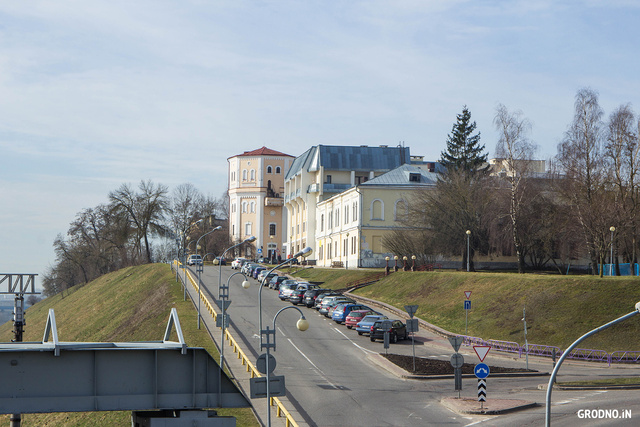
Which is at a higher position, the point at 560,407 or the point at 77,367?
the point at 77,367

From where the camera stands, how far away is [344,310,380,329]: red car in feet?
156

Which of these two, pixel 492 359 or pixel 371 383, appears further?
pixel 492 359

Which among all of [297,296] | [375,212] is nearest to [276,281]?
[297,296]

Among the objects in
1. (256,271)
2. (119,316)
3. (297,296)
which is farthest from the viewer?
(256,271)

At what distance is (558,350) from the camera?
126 feet

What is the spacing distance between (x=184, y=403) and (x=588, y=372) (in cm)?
2419

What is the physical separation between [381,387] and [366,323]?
13781 millimetres

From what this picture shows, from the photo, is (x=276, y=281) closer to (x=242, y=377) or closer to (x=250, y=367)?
(x=250, y=367)

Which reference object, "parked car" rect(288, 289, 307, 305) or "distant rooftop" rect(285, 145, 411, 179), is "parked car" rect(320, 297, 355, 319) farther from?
"distant rooftop" rect(285, 145, 411, 179)

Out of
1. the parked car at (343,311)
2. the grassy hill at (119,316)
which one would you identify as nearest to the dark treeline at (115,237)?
the grassy hill at (119,316)

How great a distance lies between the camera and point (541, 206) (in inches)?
2682

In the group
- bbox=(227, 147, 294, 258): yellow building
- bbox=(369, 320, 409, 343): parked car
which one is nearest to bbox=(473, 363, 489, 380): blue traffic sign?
bbox=(369, 320, 409, 343): parked car

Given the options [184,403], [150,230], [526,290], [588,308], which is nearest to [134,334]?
[526,290]

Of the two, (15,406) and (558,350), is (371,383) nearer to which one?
(558,350)
